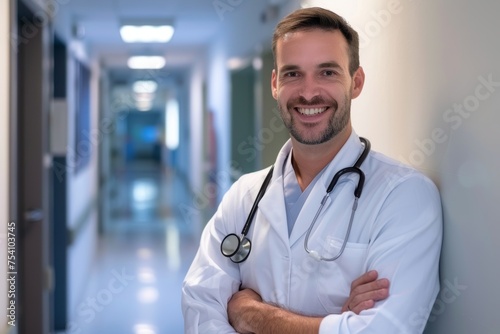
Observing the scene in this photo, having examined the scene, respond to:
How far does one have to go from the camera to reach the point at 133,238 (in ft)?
22.2

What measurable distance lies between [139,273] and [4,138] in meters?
2.87

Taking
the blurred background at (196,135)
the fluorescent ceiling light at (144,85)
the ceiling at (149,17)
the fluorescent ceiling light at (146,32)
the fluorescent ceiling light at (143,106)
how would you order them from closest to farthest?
the blurred background at (196,135), the ceiling at (149,17), the fluorescent ceiling light at (146,32), the fluorescent ceiling light at (144,85), the fluorescent ceiling light at (143,106)

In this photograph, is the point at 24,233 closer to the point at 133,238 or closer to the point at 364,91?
the point at 364,91

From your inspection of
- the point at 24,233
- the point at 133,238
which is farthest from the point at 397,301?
the point at 133,238

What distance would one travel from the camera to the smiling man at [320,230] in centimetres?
A: 131

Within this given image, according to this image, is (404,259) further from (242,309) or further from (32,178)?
(32,178)

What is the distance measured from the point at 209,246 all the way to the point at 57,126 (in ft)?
7.77

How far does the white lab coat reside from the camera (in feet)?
4.26

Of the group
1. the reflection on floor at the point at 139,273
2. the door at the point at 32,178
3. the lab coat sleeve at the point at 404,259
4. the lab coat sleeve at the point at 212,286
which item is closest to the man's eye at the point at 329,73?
the lab coat sleeve at the point at 404,259

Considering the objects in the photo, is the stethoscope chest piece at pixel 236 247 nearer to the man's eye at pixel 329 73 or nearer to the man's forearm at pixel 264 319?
the man's forearm at pixel 264 319

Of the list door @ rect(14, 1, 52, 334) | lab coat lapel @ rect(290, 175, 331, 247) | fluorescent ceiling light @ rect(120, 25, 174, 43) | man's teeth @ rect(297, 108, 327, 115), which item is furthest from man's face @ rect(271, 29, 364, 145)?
fluorescent ceiling light @ rect(120, 25, 174, 43)

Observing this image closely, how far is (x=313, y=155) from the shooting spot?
1.56m

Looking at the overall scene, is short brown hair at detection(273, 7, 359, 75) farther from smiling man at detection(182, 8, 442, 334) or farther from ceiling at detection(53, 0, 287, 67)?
ceiling at detection(53, 0, 287, 67)

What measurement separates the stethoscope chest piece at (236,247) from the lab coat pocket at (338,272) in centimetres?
23
